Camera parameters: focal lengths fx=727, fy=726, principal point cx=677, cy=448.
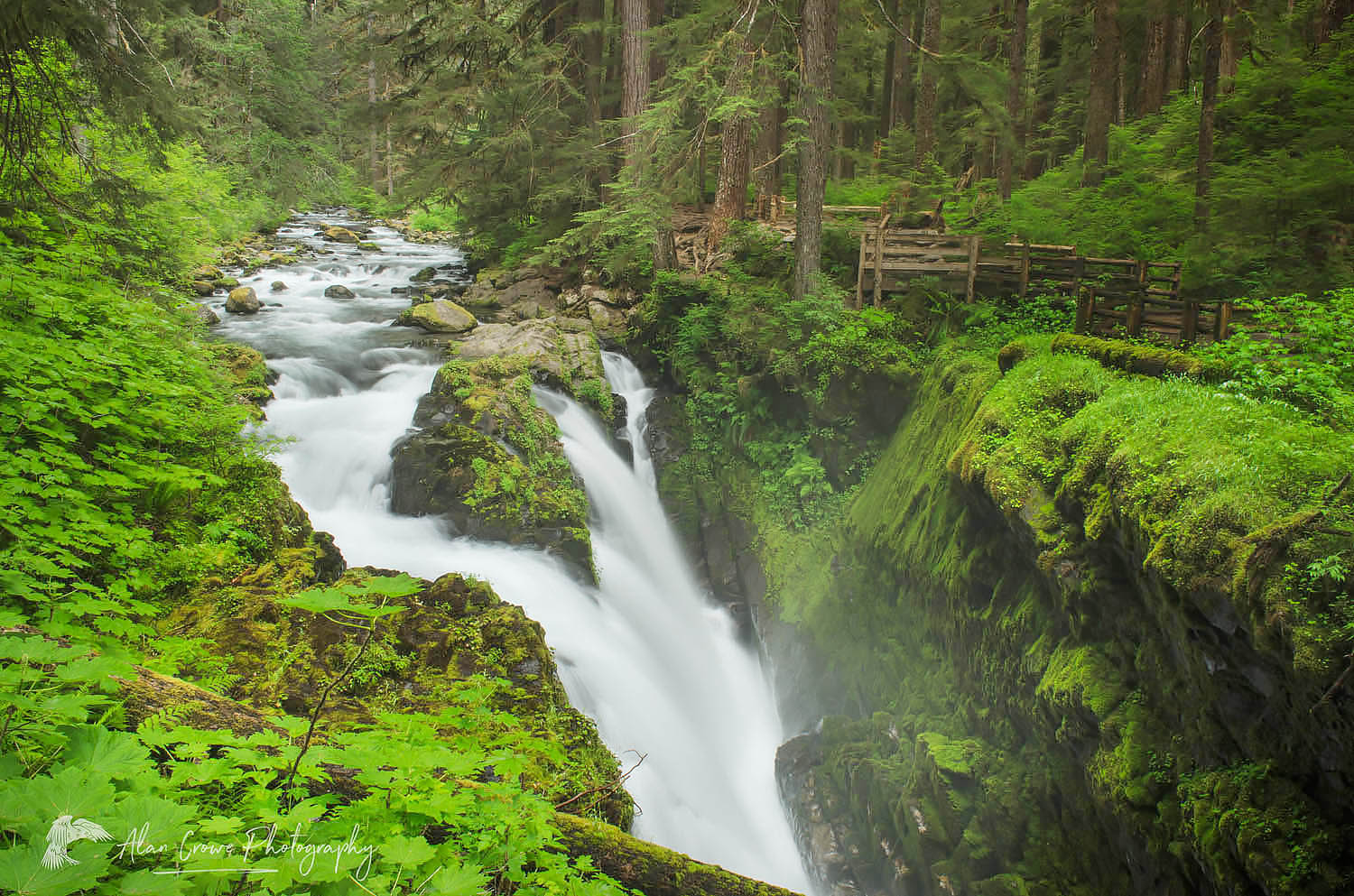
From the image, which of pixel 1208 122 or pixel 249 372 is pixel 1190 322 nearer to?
pixel 1208 122

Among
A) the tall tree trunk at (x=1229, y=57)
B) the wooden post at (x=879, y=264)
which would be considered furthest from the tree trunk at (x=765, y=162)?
the tall tree trunk at (x=1229, y=57)

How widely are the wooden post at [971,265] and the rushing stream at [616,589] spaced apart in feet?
19.7

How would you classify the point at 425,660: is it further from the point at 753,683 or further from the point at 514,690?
the point at 753,683

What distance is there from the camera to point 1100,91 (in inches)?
671

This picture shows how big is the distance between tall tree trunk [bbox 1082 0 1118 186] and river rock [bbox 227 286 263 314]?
1979cm

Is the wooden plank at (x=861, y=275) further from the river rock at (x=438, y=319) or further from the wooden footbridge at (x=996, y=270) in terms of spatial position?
the river rock at (x=438, y=319)

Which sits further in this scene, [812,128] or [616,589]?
[812,128]

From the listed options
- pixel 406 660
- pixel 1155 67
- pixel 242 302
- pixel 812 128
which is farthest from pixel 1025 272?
pixel 242 302

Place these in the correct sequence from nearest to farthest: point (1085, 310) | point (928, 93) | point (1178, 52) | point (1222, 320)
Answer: point (1222, 320)
point (1085, 310)
point (928, 93)
point (1178, 52)

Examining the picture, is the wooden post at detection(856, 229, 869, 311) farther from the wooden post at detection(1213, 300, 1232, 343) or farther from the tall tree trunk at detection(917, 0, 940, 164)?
the tall tree trunk at detection(917, 0, 940, 164)

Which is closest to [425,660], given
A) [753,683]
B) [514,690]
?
[514,690]

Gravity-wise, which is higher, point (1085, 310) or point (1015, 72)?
point (1015, 72)

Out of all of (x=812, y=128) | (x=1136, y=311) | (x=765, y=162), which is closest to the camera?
(x=1136, y=311)

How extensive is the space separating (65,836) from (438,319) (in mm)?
15660
